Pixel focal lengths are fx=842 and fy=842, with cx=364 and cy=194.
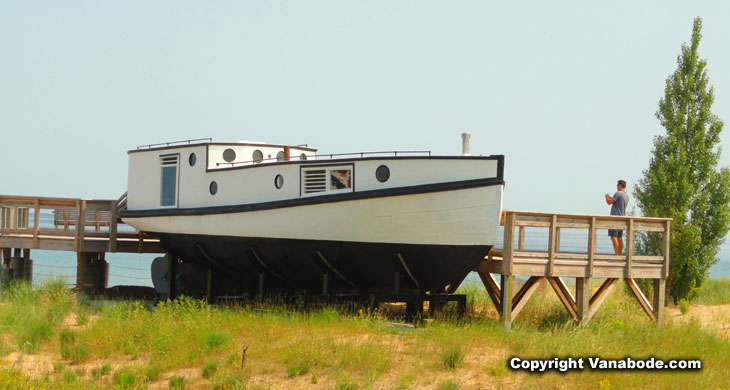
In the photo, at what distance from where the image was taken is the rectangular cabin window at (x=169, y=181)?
1825 centimetres

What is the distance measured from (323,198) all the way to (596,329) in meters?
5.35

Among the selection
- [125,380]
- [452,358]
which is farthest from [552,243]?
[125,380]

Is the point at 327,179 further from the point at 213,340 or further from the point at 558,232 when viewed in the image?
the point at 558,232

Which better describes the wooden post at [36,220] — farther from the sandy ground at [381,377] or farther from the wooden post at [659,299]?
the wooden post at [659,299]

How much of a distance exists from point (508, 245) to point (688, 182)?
9532mm

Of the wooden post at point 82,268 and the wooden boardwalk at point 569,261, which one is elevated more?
the wooden boardwalk at point 569,261

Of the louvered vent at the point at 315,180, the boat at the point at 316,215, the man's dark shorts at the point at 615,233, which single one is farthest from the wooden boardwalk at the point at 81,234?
the man's dark shorts at the point at 615,233

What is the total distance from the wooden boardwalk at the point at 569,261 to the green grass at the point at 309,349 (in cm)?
82

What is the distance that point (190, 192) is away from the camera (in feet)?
58.3

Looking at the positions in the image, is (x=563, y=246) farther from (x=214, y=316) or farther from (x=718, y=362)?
(x=214, y=316)

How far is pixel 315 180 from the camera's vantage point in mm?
15328

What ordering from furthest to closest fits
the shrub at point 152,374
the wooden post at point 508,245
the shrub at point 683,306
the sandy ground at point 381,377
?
the shrub at point 683,306 → the wooden post at point 508,245 → the shrub at point 152,374 → the sandy ground at point 381,377

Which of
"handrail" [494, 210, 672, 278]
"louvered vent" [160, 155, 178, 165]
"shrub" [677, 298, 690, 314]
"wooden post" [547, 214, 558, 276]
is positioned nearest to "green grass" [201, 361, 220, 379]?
"handrail" [494, 210, 672, 278]

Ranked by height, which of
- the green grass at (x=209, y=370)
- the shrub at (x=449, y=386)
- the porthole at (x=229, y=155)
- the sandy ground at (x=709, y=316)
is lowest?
the sandy ground at (x=709, y=316)
